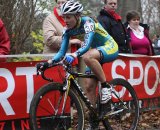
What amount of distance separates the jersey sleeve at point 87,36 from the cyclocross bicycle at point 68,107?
1.03ft

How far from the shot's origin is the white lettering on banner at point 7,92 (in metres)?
6.30

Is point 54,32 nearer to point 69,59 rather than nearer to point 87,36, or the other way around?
point 87,36

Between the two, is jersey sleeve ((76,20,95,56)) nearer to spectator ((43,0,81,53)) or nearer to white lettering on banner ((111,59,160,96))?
spectator ((43,0,81,53))

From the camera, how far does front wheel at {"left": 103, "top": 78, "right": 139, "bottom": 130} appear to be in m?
6.97

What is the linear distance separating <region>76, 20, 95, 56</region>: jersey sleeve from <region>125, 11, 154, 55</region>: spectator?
8.07 feet

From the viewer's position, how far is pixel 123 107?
7.15 m

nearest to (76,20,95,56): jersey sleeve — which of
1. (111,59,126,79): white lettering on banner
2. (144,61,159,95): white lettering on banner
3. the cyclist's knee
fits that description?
the cyclist's knee

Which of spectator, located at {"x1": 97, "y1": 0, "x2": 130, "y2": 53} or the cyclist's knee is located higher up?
spectator, located at {"x1": 97, "y1": 0, "x2": 130, "y2": 53}

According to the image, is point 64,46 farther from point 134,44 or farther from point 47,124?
point 134,44

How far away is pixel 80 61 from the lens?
7.61m

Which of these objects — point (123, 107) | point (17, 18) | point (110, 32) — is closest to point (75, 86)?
point (123, 107)

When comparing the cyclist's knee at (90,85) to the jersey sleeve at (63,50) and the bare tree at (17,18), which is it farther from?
the bare tree at (17,18)

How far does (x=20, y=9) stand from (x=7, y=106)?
393cm

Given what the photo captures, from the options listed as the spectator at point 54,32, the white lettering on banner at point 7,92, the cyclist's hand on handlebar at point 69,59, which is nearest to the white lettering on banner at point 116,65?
the spectator at point 54,32
